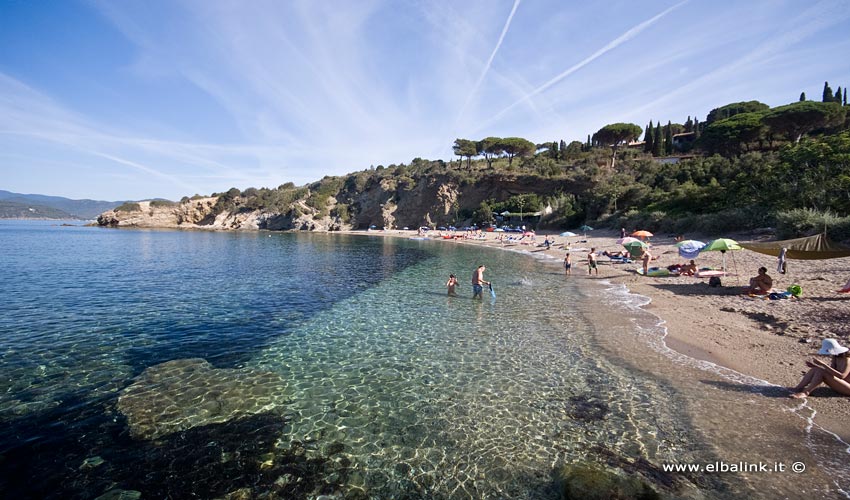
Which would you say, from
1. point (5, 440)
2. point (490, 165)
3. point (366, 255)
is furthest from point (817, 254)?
point (490, 165)

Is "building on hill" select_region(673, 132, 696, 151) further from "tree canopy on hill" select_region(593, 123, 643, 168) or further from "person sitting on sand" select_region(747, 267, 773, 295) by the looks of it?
"person sitting on sand" select_region(747, 267, 773, 295)

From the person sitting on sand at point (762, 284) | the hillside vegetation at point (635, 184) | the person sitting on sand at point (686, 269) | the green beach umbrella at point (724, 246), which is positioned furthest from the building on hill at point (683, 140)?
the person sitting on sand at point (762, 284)

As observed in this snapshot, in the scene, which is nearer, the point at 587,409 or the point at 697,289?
the point at 587,409

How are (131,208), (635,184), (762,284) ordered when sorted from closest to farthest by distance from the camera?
(762,284), (635,184), (131,208)

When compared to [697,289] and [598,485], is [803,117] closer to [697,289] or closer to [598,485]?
[697,289]

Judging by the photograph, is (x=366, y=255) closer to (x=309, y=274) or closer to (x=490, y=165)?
(x=309, y=274)

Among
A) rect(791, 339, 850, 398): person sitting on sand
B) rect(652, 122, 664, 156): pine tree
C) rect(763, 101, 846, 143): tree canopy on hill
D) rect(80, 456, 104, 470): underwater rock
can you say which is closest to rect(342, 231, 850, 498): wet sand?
rect(791, 339, 850, 398): person sitting on sand

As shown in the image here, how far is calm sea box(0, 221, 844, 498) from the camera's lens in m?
5.22

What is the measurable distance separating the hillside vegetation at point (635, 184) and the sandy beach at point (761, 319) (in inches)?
320

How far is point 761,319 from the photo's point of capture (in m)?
11.1

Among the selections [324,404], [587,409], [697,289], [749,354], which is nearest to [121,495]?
[324,404]

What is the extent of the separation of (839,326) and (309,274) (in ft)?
75.9

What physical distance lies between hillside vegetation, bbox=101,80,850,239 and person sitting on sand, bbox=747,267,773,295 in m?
10.6

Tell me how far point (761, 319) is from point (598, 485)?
9869 millimetres
